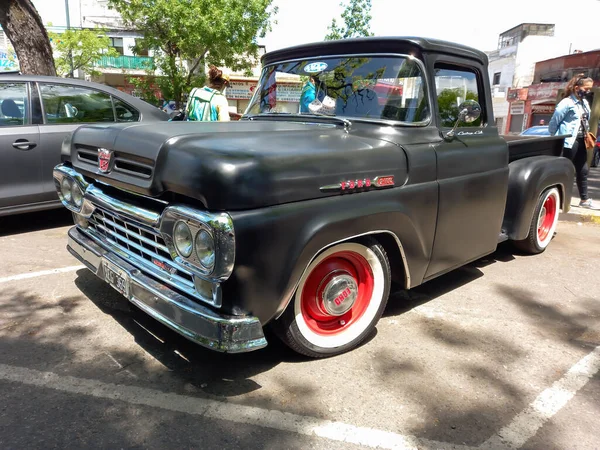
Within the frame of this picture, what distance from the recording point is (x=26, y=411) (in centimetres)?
232

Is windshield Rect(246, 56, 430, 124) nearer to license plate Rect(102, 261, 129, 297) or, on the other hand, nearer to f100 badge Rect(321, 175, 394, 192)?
f100 badge Rect(321, 175, 394, 192)

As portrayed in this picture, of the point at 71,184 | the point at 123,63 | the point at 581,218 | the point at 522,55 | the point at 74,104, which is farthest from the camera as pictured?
the point at 522,55

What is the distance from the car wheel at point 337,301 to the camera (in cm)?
266

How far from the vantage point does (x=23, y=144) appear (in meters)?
4.95

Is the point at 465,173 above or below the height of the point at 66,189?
above

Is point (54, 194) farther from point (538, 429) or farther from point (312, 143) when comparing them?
point (538, 429)

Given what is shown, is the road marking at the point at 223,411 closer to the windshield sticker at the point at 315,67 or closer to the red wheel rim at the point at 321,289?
the red wheel rim at the point at 321,289

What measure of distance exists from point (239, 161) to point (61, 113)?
4139mm

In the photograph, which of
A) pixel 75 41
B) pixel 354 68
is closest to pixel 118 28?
pixel 75 41

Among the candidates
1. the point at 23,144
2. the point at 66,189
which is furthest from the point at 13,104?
the point at 66,189

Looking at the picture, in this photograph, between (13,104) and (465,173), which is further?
(13,104)

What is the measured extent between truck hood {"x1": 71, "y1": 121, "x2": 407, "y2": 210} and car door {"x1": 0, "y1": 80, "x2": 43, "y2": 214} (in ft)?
7.93

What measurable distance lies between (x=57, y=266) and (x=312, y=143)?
9.94ft

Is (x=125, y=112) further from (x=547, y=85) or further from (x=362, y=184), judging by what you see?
(x=547, y=85)
